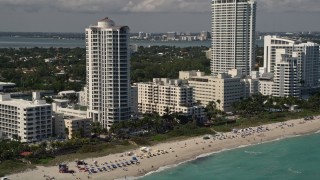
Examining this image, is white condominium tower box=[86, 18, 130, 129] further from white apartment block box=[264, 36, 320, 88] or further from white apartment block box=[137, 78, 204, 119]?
white apartment block box=[264, 36, 320, 88]

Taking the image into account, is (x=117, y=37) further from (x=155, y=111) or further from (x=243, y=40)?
(x=243, y=40)

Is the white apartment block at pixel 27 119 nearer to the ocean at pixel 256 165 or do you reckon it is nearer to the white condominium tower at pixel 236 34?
Answer: the ocean at pixel 256 165

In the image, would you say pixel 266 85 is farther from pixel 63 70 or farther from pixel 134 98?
pixel 63 70

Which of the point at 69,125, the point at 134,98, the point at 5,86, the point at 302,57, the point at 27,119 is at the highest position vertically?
the point at 302,57

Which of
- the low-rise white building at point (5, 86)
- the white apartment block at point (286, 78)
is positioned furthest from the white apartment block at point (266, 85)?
the low-rise white building at point (5, 86)

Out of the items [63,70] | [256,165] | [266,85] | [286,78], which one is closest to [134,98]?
[256,165]

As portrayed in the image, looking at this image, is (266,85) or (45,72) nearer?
(266,85)
